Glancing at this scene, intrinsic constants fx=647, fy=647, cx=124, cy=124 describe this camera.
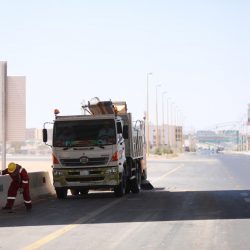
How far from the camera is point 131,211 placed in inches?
616

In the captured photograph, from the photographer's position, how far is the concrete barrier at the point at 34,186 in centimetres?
1741

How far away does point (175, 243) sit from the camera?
9922mm

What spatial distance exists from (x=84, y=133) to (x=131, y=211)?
5.64 meters

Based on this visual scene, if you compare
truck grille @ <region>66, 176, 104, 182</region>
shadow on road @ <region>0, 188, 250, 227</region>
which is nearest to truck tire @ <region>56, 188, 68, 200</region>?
truck grille @ <region>66, 176, 104, 182</region>

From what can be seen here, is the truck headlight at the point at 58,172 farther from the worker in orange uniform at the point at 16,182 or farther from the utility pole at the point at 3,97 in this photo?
the worker in orange uniform at the point at 16,182

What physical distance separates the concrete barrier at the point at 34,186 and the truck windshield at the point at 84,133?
4.63 ft

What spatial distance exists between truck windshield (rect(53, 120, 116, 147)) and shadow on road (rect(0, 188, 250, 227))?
1929mm

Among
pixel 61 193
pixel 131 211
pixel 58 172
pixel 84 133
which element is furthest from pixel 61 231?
pixel 84 133

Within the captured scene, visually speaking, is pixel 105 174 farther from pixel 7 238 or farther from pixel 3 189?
pixel 7 238

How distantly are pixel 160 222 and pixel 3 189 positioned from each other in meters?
5.99

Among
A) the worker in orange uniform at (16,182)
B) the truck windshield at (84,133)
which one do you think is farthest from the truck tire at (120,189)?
the worker in orange uniform at (16,182)

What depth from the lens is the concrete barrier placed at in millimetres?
17406

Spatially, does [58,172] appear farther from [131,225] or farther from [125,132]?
[131,225]

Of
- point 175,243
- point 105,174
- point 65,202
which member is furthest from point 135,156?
point 175,243
